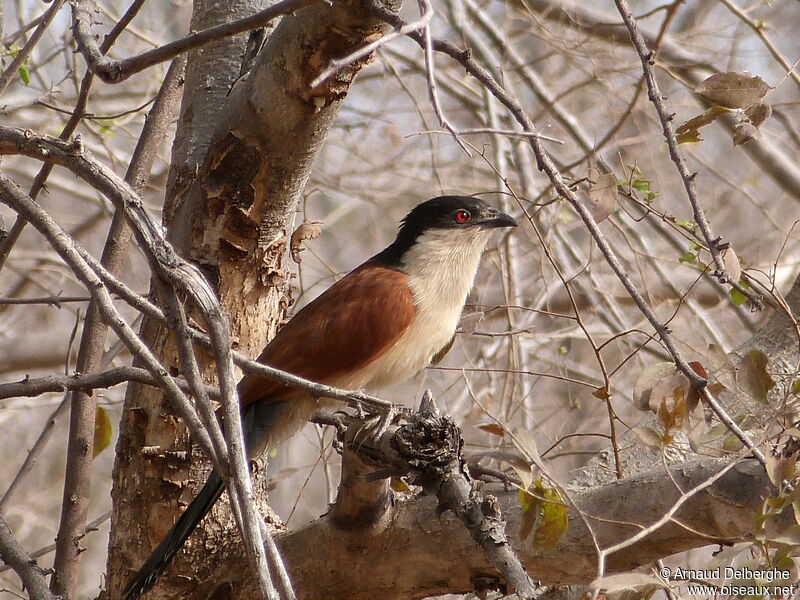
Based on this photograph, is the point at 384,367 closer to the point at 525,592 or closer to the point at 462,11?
the point at 525,592

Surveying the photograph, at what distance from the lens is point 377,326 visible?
3.23 metres

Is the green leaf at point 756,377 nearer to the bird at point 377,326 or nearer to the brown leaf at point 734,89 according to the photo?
the brown leaf at point 734,89

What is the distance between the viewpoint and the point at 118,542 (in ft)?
9.22

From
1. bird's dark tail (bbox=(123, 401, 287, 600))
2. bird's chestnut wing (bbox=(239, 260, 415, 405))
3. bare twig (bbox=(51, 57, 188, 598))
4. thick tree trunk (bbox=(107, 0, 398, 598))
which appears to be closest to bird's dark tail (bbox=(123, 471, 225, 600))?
bird's dark tail (bbox=(123, 401, 287, 600))

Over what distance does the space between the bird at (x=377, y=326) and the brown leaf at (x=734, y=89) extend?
1.46m

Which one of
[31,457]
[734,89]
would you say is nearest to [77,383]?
[31,457]

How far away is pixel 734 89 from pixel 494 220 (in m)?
1.66

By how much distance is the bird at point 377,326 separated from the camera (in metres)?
3.11

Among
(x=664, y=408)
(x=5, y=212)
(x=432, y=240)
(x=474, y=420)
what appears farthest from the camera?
(x=5, y=212)

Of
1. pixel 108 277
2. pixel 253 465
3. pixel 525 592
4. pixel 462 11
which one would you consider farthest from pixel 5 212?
pixel 525 592

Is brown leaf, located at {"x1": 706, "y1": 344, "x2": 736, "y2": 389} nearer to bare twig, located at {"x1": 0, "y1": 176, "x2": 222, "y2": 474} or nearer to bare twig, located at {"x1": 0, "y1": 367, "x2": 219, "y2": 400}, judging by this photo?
bare twig, located at {"x1": 0, "y1": 367, "x2": 219, "y2": 400}

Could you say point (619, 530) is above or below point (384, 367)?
below

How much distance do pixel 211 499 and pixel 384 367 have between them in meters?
0.96

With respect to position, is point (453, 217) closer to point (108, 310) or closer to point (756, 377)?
point (756, 377)
